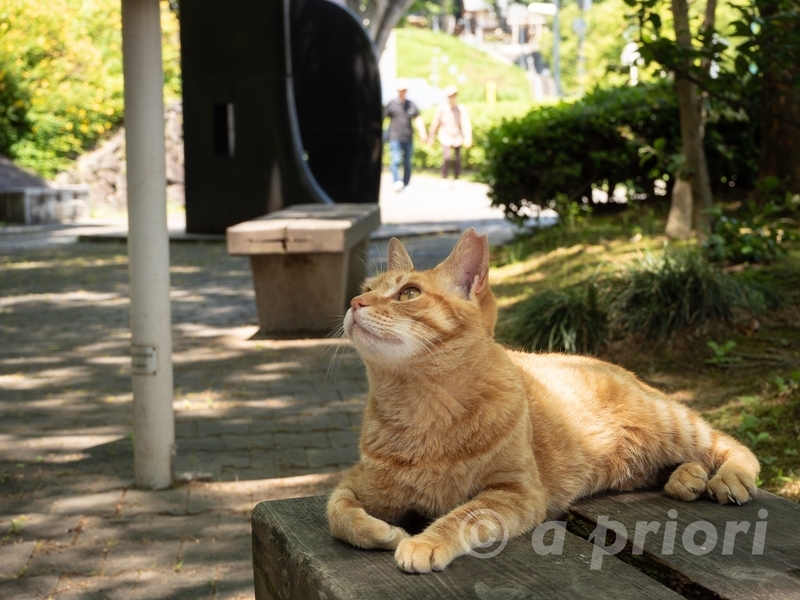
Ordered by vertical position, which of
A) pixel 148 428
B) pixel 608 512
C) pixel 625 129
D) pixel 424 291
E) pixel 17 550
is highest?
pixel 625 129

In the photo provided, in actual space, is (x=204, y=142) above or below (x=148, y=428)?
above

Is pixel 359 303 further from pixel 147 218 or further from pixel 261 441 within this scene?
pixel 261 441

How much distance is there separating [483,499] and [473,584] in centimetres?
28

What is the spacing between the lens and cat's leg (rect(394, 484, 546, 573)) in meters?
1.99

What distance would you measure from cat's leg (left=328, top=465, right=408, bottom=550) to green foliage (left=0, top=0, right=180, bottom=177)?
18.9 m

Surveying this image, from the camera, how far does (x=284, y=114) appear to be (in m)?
14.2

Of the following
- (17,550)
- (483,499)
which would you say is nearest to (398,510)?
(483,499)

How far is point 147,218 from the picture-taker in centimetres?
456

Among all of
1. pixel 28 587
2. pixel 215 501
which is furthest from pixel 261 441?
pixel 28 587

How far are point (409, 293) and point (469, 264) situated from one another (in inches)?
6.6

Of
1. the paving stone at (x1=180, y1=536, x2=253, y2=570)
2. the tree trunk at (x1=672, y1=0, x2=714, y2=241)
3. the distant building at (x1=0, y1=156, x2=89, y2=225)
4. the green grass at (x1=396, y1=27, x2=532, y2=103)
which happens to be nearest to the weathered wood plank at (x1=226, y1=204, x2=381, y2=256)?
the tree trunk at (x1=672, y1=0, x2=714, y2=241)

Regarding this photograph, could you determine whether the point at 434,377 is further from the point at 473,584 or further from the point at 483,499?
the point at 473,584

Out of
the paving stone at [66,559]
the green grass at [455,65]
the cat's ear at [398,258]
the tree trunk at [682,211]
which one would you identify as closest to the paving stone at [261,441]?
the paving stone at [66,559]

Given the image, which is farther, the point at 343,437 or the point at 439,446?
Result: the point at 343,437
